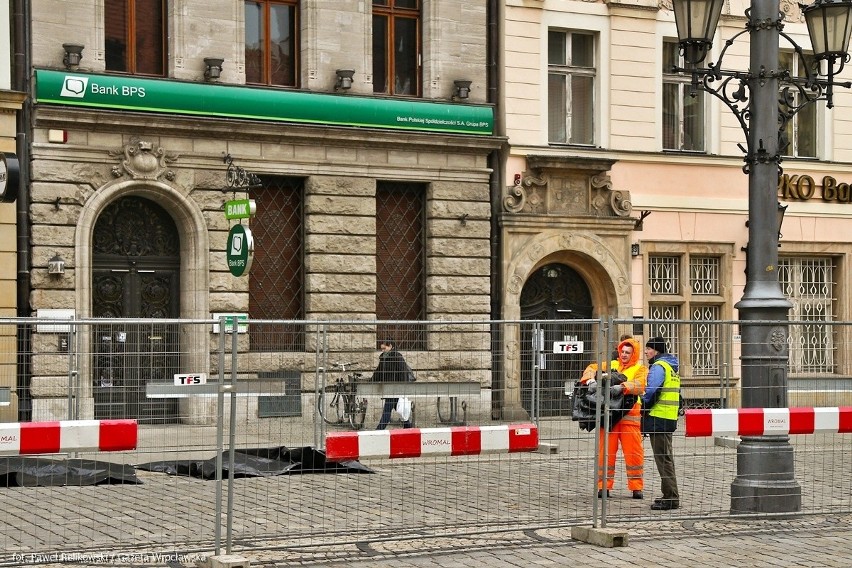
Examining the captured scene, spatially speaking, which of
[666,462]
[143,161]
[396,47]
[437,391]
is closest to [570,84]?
[396,47]

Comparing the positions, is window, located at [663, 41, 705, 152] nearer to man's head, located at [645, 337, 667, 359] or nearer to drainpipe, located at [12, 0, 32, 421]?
drainpipe, located at [12, 0, 32, 421]

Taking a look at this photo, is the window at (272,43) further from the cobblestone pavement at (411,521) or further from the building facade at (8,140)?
the cobblestone pavement at (411,521)

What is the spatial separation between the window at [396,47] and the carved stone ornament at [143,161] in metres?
4.24

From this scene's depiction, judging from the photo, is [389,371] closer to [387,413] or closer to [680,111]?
[387,413]

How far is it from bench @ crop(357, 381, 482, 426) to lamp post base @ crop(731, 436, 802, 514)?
9.28 ft

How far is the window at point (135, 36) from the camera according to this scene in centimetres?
2380

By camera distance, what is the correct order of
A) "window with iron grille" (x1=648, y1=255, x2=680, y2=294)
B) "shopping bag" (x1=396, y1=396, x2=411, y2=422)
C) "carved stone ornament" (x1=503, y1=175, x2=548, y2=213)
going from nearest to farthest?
"shopping bag" (x1=396, y1=396, x2=411, y2=422) < "carved stone ornament" (x1=503, y1=175, x2=548, y2=213) < "window with iron grille" (x1=648, y1=255, x2=680, y2=294)

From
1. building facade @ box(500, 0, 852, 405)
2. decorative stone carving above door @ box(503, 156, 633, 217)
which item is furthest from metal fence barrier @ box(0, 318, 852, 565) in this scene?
building facade @ box(500, 0, 852, 405)

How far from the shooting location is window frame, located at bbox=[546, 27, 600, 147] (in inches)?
1096

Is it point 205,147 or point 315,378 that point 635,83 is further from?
point 315,378

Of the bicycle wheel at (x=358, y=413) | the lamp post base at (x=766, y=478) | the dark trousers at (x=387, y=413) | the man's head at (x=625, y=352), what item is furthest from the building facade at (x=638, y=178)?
the dark trousers at (x=387, y=413)

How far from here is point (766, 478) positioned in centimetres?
1334

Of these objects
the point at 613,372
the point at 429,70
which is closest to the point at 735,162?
the point at 429,70

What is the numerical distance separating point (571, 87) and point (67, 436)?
19077 mm
